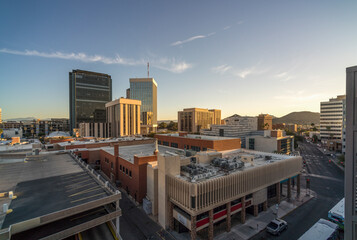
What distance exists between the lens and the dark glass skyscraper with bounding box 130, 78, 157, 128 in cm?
17750

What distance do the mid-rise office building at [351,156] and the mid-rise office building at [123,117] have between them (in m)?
124

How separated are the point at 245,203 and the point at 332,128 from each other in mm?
128061

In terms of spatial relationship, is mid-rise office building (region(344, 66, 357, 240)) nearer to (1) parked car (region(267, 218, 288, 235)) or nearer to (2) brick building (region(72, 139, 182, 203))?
(1) parked car (region(267, 218, 288, 235))

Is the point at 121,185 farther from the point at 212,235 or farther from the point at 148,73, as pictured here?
the point at 148,73

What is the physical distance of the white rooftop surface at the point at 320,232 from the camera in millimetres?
21969

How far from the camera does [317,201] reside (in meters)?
36.3

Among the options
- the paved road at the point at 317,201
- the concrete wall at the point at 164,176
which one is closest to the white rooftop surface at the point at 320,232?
the paved road at the point at 317,201

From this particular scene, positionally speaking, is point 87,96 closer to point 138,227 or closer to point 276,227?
point 138,227

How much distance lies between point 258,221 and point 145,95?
542 feet

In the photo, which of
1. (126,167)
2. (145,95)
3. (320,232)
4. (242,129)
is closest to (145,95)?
(145,95)

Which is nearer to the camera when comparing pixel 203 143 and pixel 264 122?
pixel 203 143

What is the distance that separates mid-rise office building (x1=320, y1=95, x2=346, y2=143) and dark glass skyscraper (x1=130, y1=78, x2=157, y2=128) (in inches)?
5714

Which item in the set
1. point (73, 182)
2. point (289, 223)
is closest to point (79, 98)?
point (73, 182)

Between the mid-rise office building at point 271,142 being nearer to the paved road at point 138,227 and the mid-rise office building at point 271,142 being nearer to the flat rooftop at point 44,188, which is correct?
the paved road at point 138,227
